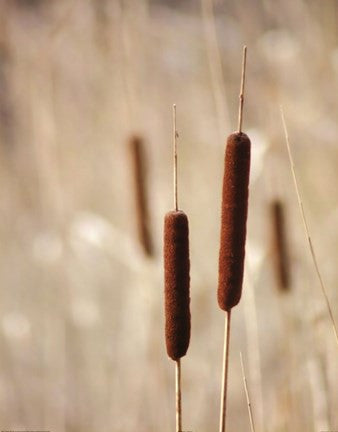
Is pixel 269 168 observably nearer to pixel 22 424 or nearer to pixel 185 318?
pixel 185 318

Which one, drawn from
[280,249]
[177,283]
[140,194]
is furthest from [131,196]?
[177,283]

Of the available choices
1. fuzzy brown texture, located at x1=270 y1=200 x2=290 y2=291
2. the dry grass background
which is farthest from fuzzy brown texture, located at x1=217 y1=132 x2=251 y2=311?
the dry grass background

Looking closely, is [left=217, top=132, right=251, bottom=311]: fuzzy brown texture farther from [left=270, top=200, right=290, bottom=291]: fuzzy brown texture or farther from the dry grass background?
the dry grass background

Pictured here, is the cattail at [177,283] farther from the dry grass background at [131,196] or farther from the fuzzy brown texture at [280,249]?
the dry grass background at [131,196]

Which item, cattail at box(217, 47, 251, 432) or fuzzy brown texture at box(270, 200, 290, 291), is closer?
cattail at box(217, 47, 251, 432)

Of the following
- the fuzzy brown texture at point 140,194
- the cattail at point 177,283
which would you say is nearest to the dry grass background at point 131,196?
the fuzzy brown texture at point 140,194

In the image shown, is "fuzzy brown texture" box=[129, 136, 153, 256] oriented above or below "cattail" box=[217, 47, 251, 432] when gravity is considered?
above
